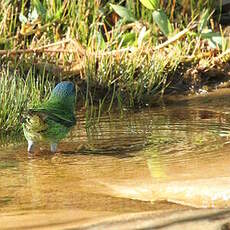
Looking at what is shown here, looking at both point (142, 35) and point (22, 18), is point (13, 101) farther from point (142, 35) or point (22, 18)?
point (22, 18)

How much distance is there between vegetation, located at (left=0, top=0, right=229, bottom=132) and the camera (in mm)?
8242

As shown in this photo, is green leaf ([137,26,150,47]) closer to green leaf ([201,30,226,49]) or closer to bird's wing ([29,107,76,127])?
green leaf ([201,30,226,49])

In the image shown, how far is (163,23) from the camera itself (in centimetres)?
912

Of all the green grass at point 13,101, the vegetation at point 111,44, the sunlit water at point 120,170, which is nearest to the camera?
the sunlit water at point 120,170

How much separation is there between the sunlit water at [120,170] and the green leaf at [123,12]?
7.41 feet

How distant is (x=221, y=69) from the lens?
9102 millimetres

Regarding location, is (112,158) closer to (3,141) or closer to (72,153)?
(72,153)

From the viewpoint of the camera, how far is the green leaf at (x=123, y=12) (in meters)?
9.27

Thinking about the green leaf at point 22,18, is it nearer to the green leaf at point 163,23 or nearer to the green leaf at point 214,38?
the green leaf at point 163,23

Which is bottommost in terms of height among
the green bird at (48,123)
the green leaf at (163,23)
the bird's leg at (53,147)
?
the bird's leg at (53,147)

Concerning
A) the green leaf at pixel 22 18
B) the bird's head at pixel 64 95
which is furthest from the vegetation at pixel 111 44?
the bird's head at pixel 64 95

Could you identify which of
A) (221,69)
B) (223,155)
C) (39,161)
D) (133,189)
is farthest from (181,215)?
(221,69)

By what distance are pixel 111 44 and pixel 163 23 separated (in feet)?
2.29

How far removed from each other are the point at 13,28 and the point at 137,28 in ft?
4.86
